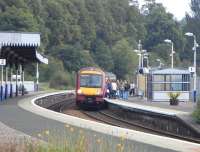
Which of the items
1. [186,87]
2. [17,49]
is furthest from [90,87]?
[186,87]

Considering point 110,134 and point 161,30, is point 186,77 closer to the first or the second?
point 110,134

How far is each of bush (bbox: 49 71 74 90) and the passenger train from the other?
1943 inches

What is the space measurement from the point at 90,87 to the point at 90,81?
44cm

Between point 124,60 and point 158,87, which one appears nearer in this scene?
point 158,87

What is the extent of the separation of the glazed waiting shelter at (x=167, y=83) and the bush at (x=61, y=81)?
47.8m

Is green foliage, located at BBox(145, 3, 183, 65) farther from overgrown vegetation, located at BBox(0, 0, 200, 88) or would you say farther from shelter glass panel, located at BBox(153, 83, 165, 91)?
shelter glass panel, located at BBox(153, 83, 165, 91)

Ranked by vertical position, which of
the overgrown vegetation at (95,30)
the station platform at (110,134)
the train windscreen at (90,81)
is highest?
the overgrown vegetation at (95,30)

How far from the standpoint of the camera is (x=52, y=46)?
363 ft

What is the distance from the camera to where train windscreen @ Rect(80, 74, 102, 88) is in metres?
47.5

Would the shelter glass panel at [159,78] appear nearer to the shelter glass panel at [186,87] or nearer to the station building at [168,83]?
the station building at [168,83]

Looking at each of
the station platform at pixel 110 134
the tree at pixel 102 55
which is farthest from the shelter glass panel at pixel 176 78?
the tree at pixel 102 55

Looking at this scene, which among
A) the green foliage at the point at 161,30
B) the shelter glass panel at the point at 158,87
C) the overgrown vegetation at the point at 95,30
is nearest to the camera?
the shelter glass panel at the point at 158,87

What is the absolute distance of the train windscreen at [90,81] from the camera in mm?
47531

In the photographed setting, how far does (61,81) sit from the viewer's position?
329 feet
